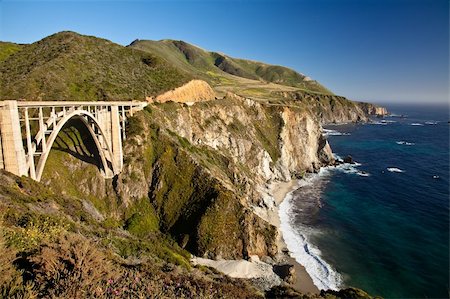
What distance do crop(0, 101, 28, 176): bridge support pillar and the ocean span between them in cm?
3694

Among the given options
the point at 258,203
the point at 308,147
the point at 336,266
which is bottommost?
the point at 336,266

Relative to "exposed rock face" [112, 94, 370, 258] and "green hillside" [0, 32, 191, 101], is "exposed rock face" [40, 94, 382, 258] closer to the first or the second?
"exposed rock face" [112, 94, 370, 258]

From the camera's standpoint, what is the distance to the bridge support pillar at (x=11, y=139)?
2539 cm

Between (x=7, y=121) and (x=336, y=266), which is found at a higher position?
(x=7, y=121)

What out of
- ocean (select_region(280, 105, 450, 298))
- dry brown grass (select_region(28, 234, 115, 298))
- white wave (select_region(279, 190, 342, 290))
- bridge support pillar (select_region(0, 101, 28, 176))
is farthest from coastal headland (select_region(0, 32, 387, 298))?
ocean (select_region(280, 105, 450, 298))

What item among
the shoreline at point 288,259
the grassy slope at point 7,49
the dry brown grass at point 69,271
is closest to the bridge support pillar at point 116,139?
the shoreline at point 288,259

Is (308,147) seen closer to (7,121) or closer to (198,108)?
(198,108)

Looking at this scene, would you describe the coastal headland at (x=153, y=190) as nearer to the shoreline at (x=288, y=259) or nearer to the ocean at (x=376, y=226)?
the shoreline at (x=288, y=259)

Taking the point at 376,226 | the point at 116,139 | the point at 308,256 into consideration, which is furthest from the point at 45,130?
the point at 376,226

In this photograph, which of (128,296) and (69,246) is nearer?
(128,296)

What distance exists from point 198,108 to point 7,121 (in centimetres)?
5002

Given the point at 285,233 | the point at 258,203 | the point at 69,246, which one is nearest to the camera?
the point at 69,246

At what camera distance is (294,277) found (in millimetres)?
38688

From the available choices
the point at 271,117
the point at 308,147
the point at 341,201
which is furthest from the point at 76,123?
the point at 308,147
